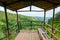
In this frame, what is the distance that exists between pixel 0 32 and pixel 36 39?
44.1 feet

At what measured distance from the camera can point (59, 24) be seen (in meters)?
16.4

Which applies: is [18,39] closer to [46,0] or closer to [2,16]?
[46,0]

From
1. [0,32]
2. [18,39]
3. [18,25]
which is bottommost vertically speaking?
[0,32]

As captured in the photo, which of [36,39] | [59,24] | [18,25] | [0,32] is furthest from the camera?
[0,32]

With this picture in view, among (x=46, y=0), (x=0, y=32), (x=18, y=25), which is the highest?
(x=46, y=0)

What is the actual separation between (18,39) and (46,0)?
8.60 ft

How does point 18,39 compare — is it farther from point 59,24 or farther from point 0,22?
point 0,22

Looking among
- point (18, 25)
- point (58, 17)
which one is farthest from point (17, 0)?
point (58, 17)

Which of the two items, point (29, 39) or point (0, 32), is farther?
point (0, 32)


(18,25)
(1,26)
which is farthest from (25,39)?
(1,26)

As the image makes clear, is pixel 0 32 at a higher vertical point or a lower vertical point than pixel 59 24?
lower

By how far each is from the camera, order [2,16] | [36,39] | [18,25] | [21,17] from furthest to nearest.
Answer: [21,17], [2,16], [18,25], [36,39]

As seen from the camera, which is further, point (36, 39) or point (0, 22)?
point (0, 22)

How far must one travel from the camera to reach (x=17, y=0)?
241 inches
